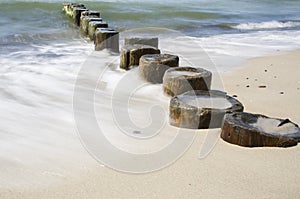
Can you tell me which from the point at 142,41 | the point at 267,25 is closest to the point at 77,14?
the point at 142,41

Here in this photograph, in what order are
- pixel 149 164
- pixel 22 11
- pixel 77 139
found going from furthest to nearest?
pixel 22 11 → pixel 77 139 → pixel 149 164

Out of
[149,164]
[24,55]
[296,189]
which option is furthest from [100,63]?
[296,189]

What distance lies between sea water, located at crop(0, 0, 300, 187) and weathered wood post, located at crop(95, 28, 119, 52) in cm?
24

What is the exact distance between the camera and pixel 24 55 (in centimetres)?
686

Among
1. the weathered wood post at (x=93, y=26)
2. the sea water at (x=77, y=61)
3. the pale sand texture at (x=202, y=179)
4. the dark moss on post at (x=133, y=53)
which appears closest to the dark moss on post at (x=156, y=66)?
the sea water at (x=77, y=61)

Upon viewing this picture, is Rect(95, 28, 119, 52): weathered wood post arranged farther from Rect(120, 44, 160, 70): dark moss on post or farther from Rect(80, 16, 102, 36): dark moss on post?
Rect(120, 44, 160, 70): dark moss on post

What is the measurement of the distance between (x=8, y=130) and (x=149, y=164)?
1229 millimetres

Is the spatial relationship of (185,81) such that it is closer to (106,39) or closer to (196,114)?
(196,114)

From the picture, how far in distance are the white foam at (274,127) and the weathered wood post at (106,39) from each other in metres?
4.19

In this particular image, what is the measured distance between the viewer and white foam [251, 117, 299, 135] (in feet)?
9.92

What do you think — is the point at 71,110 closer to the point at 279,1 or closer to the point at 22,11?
the point at 22,11

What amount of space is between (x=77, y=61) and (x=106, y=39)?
71 cm

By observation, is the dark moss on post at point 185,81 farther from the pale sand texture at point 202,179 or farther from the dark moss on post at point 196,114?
the pale sand texture at point 202,179

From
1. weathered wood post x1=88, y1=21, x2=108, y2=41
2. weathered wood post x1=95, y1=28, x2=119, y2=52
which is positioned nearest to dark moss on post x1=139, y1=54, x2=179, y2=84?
weathered wood post x1=95, y1=28, x2=119, y2=52
